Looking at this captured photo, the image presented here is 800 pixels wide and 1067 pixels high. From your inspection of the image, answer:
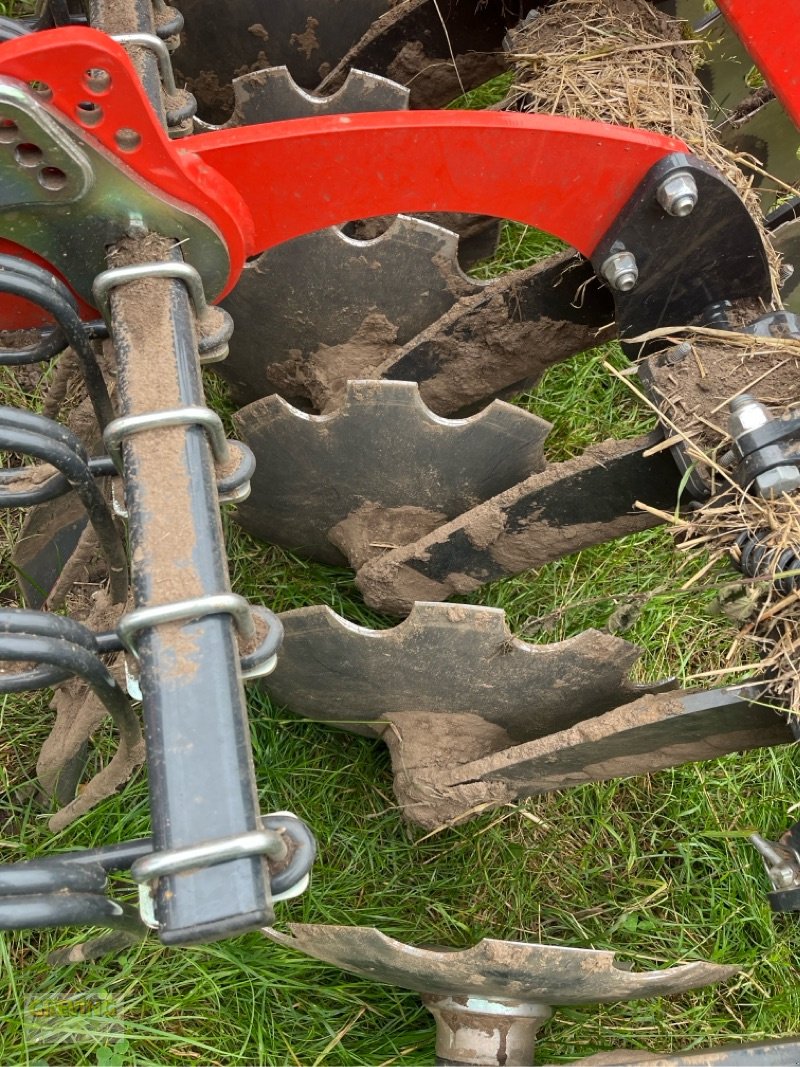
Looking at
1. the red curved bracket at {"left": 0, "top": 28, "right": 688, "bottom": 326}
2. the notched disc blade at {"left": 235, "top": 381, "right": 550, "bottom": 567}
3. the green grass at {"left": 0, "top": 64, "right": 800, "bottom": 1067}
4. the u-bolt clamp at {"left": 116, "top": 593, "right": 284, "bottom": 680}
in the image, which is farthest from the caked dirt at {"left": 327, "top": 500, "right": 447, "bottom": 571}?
the u-bolt clamp at {"left": 116, "top": 593, "right": 284, "bottom": 680}

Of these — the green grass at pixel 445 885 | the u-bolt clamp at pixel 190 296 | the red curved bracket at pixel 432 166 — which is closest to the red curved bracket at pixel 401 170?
the red curved bracket at pixel 432 166

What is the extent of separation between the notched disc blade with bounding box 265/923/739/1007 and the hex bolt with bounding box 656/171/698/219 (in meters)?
1.06

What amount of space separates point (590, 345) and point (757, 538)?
0.70 m

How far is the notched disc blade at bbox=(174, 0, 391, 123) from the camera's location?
2.20 m

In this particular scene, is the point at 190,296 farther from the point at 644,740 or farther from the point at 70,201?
the point at 644,740

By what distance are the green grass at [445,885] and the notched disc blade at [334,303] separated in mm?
346

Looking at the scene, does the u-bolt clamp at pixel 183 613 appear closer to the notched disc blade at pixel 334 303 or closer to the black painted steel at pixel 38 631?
the black painted steel at pixel 38 631

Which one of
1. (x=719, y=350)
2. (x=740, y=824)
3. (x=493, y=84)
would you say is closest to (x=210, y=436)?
(x=719, y=350)

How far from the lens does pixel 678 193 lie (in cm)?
149

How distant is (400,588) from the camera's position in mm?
1953

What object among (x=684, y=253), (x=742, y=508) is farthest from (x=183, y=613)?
(x=684, y=253)

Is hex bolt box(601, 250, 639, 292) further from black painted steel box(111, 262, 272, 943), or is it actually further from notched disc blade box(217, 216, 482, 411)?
black painted steel box(111, 262, 272, 943)

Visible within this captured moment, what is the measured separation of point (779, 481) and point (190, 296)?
822 mm

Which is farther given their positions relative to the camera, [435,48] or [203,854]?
[435,48]
